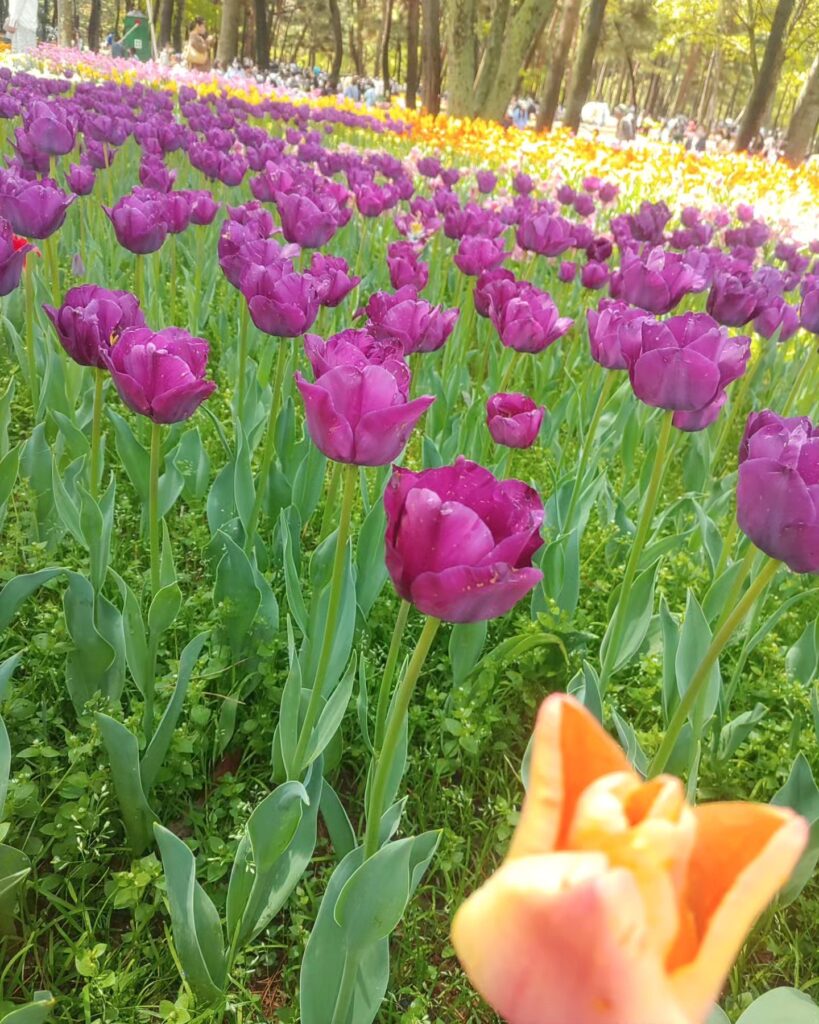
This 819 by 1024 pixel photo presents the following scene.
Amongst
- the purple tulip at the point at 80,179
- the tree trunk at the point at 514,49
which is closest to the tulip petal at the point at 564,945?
the purple tulip at the point at 80,179

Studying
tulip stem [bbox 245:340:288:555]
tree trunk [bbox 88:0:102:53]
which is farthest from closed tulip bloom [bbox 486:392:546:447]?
tree trunk [bbox 88:0:102:53]

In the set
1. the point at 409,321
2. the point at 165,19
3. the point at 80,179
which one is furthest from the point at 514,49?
the point at 165,19

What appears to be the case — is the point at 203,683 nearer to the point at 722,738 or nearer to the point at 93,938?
the point at 93,938

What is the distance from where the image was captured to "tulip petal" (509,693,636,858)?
37cm

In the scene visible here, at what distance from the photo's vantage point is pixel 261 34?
83.1 feet

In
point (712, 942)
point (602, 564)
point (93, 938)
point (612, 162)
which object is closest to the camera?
point (712, 942)

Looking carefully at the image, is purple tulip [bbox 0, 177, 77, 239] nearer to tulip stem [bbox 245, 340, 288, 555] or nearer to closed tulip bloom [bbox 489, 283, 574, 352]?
tulip stem [bbox 245, 340, 288, 555]

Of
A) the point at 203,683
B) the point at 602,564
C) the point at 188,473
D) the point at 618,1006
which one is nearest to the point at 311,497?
the point at 188,473

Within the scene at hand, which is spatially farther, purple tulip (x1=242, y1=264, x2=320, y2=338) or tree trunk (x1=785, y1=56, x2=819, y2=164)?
tree trunk (x1=785, y1=56, x2=819, y2=164)

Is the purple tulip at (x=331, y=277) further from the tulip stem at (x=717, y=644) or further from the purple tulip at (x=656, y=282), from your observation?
the tulip stem at (x=717, y=644)

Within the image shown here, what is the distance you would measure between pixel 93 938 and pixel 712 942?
50.4 inches

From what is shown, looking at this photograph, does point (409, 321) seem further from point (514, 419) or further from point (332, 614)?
point (332, 614)

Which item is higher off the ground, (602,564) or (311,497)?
(311,497)

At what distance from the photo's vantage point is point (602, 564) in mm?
2680
